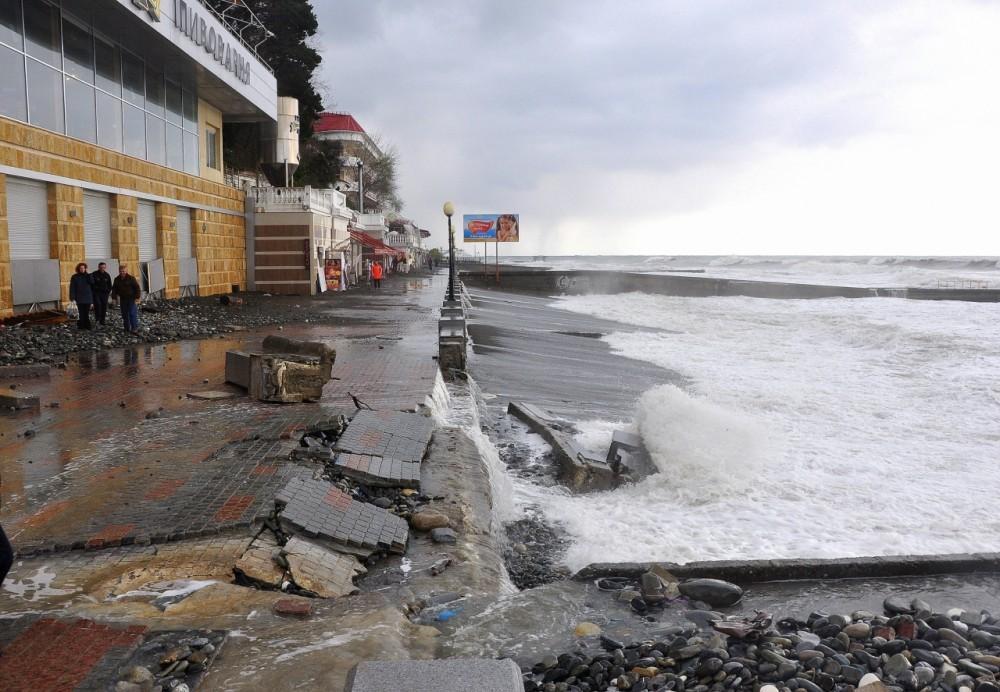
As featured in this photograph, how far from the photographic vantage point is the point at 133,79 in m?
23.0

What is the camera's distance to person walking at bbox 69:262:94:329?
51.5 ft

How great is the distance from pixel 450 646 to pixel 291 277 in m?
30.3

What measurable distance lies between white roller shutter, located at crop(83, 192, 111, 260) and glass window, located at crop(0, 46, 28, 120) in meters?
3.22

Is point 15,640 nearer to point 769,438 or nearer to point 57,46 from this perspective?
point 769,438

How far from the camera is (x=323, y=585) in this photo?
468 cm

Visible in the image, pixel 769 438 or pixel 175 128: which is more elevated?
pixel 175 128

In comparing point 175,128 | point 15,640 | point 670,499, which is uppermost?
point 175,128

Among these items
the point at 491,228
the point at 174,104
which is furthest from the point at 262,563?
the point at 491,228

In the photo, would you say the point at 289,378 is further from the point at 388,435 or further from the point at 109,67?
the point at 109,67

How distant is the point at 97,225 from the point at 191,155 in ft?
26.4

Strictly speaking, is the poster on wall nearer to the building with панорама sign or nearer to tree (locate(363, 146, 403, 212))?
the building with панорама sign

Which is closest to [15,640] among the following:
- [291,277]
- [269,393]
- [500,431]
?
[269,393]

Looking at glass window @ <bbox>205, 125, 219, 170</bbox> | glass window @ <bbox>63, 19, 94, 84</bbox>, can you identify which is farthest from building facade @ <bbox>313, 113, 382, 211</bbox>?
glass window @ <bbox>63, 19, 94, 84</bbox>

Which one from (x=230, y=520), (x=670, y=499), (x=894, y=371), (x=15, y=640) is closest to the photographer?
(x=15, y=640)
